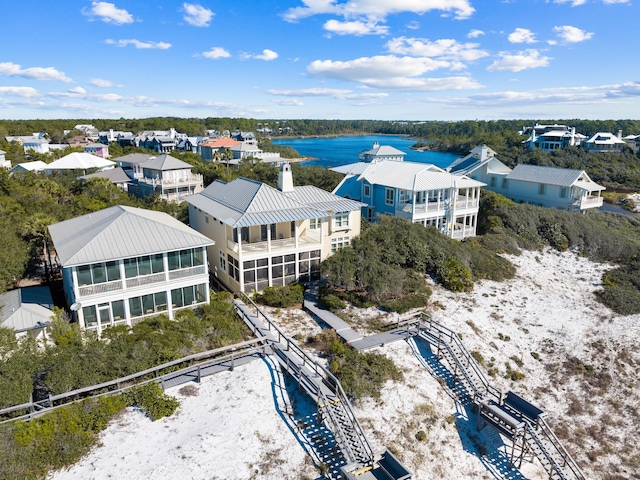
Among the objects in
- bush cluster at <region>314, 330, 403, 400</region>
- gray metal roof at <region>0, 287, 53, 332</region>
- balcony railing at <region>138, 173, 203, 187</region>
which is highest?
balcony railing at <region>138, 173, 203, 187</region>

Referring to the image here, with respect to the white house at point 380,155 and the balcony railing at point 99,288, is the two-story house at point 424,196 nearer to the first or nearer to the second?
the white house at point 380,155

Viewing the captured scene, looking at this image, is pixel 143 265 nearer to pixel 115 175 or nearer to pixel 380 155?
pixel 115 175

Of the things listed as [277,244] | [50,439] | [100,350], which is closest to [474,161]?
[277,244]

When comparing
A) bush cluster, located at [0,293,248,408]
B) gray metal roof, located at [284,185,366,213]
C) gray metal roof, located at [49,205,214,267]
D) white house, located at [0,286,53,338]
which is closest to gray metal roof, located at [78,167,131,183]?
gray metal roof, located at [49,205,214,267]

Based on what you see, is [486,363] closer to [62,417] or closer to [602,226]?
[62,417]

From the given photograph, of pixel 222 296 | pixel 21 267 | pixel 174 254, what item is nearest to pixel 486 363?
pixel 222 296

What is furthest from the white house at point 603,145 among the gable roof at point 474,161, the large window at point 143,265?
the large window at point 143,265

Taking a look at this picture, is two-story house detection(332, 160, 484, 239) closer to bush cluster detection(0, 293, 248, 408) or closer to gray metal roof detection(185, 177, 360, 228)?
gray metal roof detection(185, 177, 360, 228)
